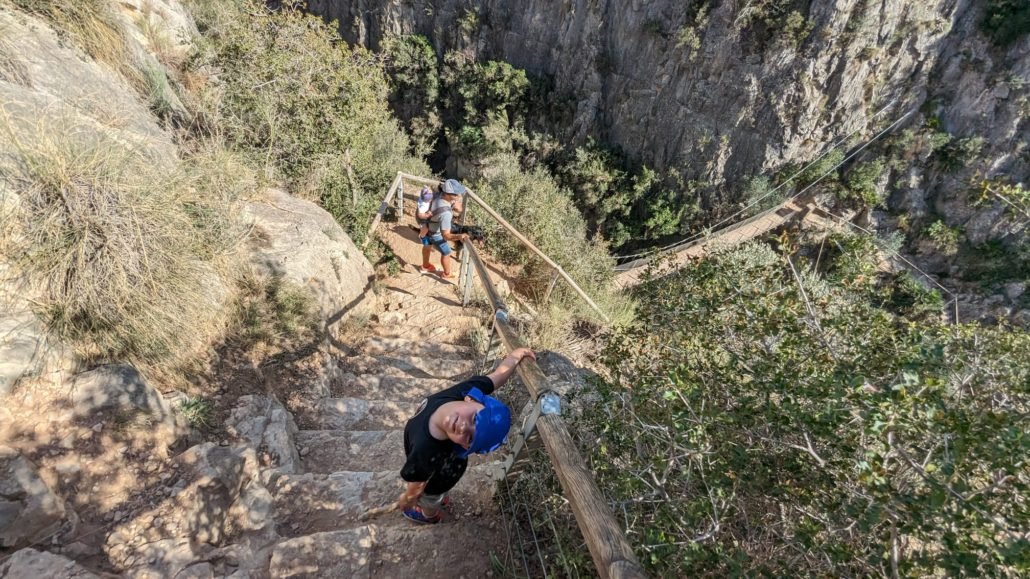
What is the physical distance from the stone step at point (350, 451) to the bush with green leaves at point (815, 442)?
1.57 meters

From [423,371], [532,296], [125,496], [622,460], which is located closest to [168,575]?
[125,496]

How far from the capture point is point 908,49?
14.0 m

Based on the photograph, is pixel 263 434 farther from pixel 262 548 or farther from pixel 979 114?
pixel 979 114

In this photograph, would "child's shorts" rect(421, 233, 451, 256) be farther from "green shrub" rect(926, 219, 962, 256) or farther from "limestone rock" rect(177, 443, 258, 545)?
"green shrub" rect(926, 219, 962, 256)

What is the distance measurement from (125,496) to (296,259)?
2.51m

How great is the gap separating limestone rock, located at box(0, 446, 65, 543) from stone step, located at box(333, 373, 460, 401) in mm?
2185

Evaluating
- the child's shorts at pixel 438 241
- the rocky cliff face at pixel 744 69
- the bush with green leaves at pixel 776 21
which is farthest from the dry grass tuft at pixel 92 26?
the bush with green leaves at pixel 776 21

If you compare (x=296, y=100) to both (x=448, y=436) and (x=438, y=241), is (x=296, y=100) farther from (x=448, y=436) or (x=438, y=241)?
(x=448, y=436)

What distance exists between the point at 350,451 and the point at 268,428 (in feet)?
1.98

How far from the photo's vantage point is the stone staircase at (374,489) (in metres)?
2.11

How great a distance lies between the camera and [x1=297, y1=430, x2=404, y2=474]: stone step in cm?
309

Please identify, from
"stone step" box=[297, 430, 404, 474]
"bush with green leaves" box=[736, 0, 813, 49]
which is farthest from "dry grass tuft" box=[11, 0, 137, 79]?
"bush with green leaves" box=[736, 0, 813, 49]

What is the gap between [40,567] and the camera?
5.38ft

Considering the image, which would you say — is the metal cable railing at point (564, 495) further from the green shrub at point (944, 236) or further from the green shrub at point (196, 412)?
the green shrub at point (944, 236)
